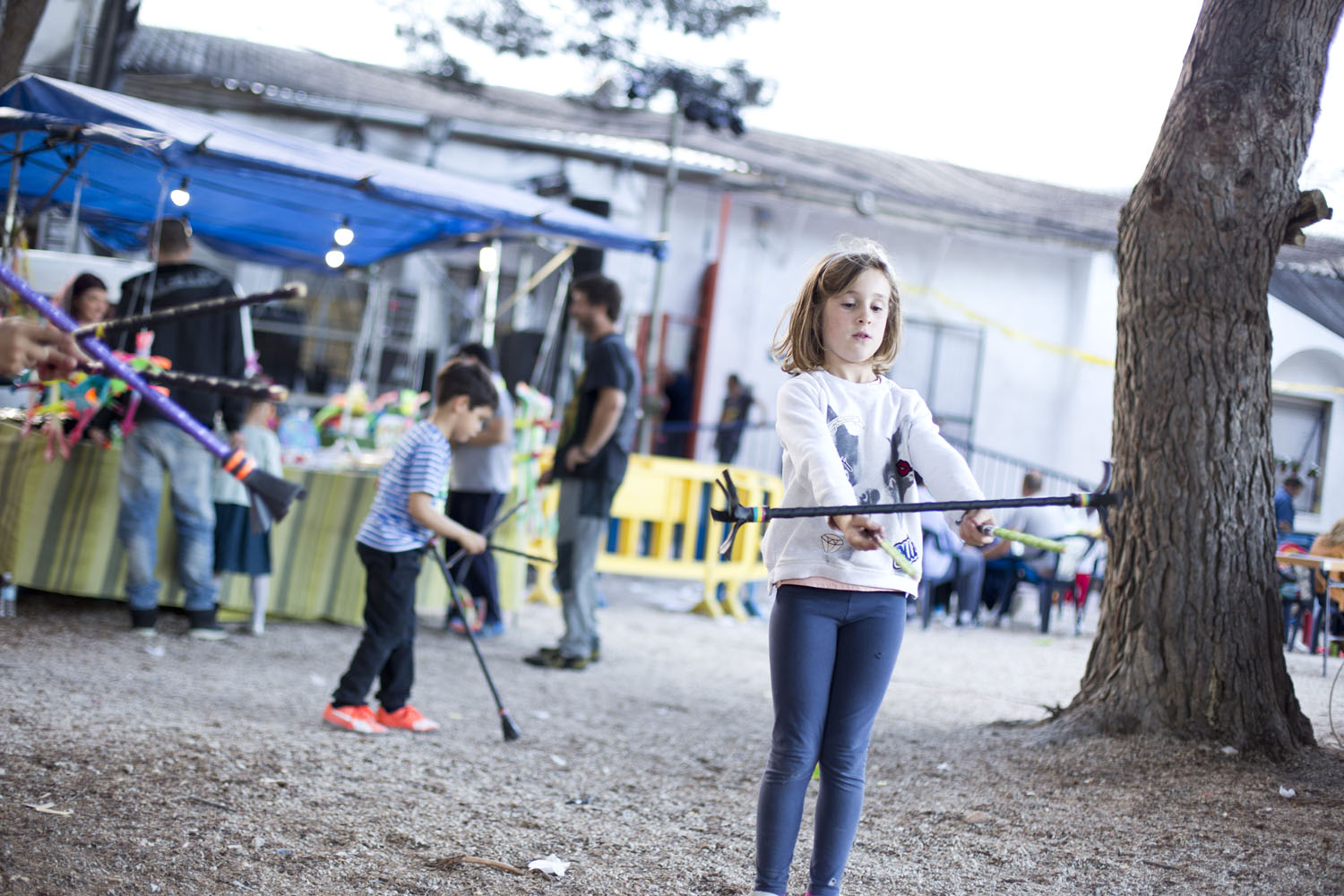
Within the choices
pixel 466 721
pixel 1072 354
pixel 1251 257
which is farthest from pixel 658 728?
pixel 1072 354

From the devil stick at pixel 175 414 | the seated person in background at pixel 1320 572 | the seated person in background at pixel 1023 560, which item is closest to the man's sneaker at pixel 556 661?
the devil stick at pixel 175 414

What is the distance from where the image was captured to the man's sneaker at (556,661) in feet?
19.0

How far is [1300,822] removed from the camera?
3250 mm

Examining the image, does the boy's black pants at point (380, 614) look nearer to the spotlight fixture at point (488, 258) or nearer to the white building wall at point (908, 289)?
the spotlight fixture at point (488, 258)

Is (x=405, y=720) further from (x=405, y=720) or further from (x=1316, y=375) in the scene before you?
(x=1316, y=375)

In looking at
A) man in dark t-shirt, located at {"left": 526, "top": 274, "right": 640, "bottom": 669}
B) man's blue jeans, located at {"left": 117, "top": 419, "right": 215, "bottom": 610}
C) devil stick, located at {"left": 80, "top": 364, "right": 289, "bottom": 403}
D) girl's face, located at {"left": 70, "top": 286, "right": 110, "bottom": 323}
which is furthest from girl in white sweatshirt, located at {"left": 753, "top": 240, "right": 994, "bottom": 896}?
girl's face, located at {"left": 70, "top": 286, "right": 110, "bottom": 323}

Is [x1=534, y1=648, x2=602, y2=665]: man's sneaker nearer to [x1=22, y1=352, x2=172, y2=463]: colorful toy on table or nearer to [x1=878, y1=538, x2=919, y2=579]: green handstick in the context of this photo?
[x1=22, y1=352, x2=172, y2=463]: colorful toy on table

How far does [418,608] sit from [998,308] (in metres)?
9.73

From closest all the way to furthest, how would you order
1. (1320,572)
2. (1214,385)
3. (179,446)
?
1. (1214,385)
2. (1320,572)
3. (179,446)

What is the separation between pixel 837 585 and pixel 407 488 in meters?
2.13

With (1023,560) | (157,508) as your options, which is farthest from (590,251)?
(157,508)

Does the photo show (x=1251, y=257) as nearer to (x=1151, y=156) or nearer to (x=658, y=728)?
(x=1151, y=156)

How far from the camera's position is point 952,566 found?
909 cm

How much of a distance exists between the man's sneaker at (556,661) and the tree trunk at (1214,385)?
8.32 ft
